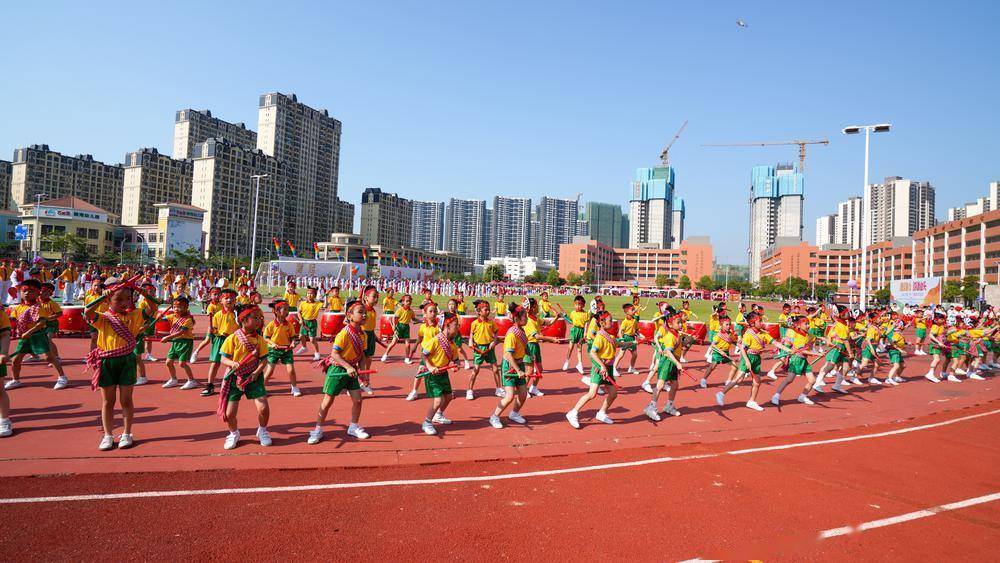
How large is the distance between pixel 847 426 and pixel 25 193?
15661cm

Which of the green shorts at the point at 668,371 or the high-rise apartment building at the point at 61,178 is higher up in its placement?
the high-rise apartment building at the point at 61,178

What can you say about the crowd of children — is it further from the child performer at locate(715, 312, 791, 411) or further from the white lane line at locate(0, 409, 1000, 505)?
the white lane line at locate(0, 409, 1000, 505)

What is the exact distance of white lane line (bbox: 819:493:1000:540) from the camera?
5.23 meters

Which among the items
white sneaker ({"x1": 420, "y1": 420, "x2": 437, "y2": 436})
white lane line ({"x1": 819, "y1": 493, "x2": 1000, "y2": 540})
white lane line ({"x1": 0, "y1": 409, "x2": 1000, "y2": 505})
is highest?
white sneaker ({"x1": 420, "y1": 420, "x2": 437, "y2": 436})

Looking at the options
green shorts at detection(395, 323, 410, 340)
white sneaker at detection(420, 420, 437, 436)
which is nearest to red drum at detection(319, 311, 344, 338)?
green shorts at detection(395, 323, 410, 340)

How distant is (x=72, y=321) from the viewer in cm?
1567

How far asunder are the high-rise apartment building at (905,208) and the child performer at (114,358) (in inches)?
8187

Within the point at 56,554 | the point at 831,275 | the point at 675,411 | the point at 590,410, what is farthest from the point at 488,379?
the point at 831,275

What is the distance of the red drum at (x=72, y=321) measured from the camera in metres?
15.5

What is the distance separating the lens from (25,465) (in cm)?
594

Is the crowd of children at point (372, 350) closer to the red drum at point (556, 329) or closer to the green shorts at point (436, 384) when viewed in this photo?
the green shorts at point (436, 384)

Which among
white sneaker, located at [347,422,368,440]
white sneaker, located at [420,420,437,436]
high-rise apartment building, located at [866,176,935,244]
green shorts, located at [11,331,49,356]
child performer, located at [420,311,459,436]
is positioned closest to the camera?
white sneaker, located at [347,422,368,440]

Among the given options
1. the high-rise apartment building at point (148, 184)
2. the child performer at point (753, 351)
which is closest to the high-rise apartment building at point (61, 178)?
the high-rise apartment building at point (148, 184)

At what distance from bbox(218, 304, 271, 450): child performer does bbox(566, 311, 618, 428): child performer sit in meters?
4.63
